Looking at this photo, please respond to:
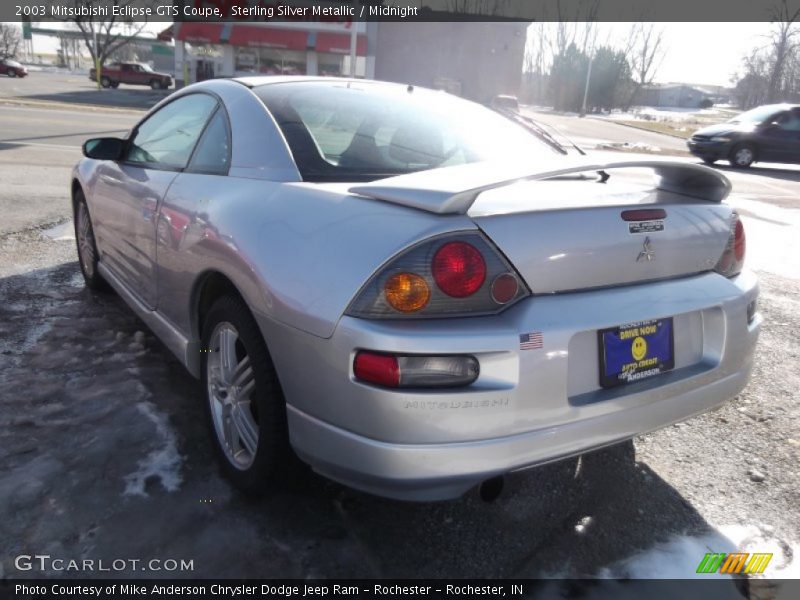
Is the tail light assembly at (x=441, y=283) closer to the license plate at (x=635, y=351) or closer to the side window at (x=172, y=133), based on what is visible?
the license plate at (x=635, y=351)

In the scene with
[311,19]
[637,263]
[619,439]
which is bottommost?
[619,439]

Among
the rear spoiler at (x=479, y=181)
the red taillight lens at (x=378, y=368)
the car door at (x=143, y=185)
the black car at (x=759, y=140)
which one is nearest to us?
the red taillight lens at (x=378, y=368)

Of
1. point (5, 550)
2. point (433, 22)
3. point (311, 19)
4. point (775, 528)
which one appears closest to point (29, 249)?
point (5, 550)

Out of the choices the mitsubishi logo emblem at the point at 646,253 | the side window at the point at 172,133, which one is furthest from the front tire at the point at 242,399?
the mitsubishi logo emblem at the point at 646,253

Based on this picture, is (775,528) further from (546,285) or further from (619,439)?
(546,285)

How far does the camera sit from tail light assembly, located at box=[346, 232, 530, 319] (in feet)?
6.09

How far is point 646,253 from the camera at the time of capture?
2.17 meters

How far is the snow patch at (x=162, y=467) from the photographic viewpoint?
8.20 feet

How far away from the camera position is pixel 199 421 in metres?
3.01

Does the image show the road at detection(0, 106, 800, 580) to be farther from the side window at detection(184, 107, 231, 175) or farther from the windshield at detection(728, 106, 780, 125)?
the windshield at detection(728, 106, 780, 125)

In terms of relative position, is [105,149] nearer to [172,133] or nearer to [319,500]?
[172,133]

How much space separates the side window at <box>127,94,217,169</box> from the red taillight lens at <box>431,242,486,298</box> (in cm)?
173

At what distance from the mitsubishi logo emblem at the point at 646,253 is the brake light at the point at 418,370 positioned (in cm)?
74

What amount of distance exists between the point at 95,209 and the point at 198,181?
1676mm
